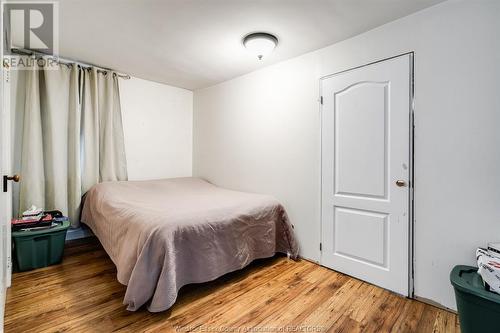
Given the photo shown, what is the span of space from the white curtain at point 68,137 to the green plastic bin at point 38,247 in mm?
487

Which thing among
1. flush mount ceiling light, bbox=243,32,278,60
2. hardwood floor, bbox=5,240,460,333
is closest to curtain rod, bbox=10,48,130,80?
flush mount ceiling light, bbox=243,32,278,60

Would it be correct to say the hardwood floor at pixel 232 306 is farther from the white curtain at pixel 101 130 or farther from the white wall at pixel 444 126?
the white curtain at pixel 101 130

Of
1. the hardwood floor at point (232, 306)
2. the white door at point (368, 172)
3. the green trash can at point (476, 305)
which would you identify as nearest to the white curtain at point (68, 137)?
the hardwood floor at point (232, 306)

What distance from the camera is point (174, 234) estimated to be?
1746mm

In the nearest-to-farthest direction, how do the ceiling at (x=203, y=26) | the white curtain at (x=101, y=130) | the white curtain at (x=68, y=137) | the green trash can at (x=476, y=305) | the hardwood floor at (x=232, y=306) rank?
the green trash can at (x=476, y=305) < the hardwood floor at (x=232, y=306) < the ceiling at (x=203, y=26) < the white curtain at (x=68, y=137) < the white curtain at (x=101, y=130)

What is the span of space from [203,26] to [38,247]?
2618 mm

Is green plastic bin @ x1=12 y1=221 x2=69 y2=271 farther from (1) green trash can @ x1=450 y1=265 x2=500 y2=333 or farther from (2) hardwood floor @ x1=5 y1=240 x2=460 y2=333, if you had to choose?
(1) green trash can @ x1=450 y1=265 x2=500 y2=333

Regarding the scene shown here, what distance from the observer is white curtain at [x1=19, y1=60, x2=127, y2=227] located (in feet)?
8.45

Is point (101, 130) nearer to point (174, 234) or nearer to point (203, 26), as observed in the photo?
point (203, 26)

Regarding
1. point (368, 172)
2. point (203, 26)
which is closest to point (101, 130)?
point (203, 26)

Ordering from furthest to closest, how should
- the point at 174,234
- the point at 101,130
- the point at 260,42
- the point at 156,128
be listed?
1. the point at 156,128
2. the point at 101,130
3. the point at 260,42
4. the point at 174,234

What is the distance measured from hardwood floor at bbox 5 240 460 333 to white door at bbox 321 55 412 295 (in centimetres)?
21

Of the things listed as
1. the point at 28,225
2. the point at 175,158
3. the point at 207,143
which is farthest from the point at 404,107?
the point at 28,225

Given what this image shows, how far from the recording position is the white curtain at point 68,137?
8.45ft
